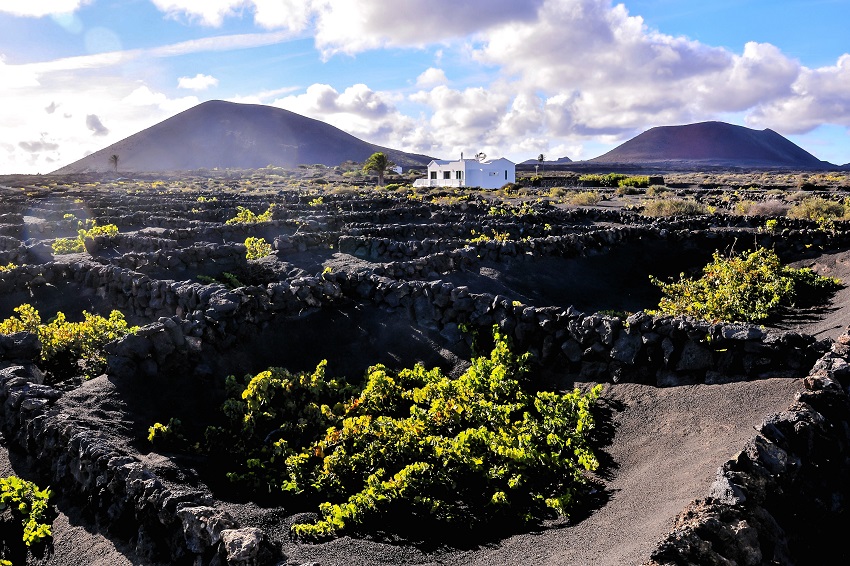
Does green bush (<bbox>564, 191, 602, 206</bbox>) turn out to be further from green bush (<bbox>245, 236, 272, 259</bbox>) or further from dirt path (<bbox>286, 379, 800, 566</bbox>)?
dirt path (<bbox>286, 379, 800, 566</bbox>)

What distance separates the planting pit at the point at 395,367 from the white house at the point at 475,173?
Result: 43085mm

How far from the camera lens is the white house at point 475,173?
197ft

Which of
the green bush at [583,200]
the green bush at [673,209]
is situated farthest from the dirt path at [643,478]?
the green bush at [583,200]

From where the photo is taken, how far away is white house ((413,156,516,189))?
59.9 m

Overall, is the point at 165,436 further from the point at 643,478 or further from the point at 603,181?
the point at 603,181

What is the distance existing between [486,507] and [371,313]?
5.53 meters

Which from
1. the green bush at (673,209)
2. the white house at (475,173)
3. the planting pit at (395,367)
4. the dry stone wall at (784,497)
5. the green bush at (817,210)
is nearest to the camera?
the dry stone wall at (784,497)

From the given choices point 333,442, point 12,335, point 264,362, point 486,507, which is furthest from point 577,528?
point 12,335

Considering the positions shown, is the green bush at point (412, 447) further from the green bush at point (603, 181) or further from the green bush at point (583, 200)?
the green bush at point (603, 181)

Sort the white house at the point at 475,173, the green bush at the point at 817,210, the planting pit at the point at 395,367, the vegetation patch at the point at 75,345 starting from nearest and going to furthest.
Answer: the planting pit at the point at 395,367 < the vegetation patch at the point at 75,345 < the green bush at the point at 817,210 < the white house at the point at 475,173

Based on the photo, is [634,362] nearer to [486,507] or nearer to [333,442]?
[486,507]

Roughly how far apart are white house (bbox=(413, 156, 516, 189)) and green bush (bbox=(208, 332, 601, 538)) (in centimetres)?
5178

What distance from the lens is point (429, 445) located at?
6707mm

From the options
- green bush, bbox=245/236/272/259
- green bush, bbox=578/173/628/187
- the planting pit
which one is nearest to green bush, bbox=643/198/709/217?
the planting pit
